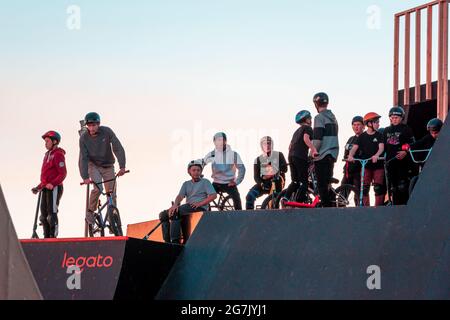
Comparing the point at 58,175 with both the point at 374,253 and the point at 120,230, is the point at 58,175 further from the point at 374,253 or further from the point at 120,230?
the point at 374,253

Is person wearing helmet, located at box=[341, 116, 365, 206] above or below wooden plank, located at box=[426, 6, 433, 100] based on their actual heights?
below

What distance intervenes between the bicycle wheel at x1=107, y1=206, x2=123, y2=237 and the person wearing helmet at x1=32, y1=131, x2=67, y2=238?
71cm

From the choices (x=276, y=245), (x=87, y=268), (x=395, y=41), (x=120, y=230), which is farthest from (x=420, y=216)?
(x=395, y=41)

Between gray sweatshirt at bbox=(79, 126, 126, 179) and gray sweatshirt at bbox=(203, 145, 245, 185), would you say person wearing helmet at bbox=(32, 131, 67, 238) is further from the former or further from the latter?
gray sweatshirt at bbox=(203, 145, 245, 185)

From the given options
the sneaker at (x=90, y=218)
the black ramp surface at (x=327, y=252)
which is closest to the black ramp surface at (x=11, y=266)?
the black ramp surface at (x=327, y=252)

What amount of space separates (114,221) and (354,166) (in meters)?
3.27

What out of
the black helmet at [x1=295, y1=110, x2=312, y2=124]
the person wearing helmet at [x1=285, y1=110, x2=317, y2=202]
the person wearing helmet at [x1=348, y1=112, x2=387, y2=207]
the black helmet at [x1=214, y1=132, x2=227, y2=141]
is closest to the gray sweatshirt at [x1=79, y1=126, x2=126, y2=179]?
the black helmet at [x1=214, y1=132, x2=227, y2=141]

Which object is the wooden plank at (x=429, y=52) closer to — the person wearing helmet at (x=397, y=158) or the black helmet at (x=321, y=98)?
the person wearing helmet at (x=397, y=158)

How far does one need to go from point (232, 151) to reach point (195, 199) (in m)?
1.45

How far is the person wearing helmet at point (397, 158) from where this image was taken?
1219 centimetres

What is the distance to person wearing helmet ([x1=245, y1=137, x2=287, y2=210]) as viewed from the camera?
45.5ft

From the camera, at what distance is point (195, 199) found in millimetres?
13281

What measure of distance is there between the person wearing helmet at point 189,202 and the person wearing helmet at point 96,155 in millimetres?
844

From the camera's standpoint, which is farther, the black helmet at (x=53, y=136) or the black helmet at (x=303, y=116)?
the black helmet at (x=53, y=136)
